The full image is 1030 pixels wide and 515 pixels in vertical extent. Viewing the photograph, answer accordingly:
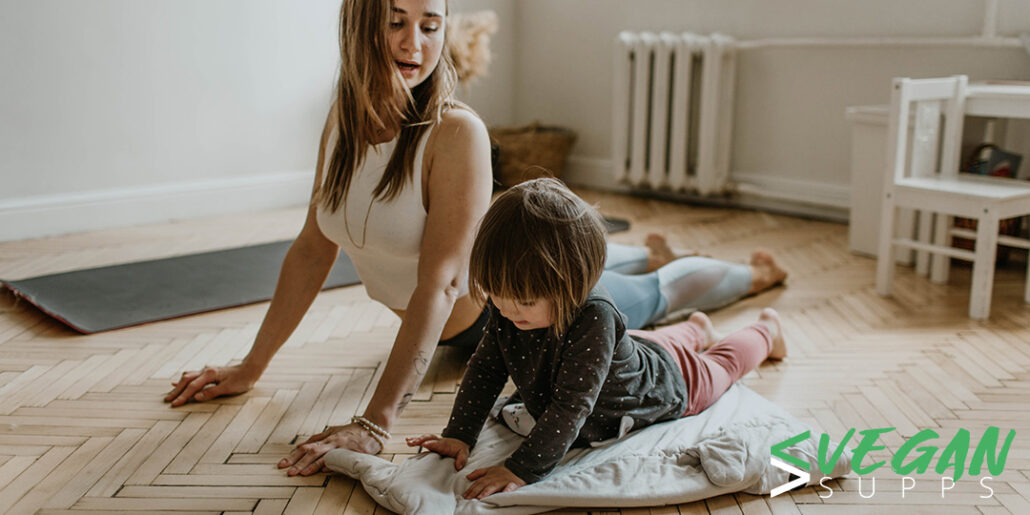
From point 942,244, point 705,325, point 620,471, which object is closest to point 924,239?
point 942,244

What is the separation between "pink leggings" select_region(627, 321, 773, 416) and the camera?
1.70 m

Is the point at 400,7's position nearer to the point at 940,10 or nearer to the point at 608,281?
the point at 608,281

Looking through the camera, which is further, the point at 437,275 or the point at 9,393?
the point at 9,393

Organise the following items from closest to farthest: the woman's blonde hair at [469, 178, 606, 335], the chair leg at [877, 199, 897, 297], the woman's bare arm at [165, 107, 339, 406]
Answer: the woman's blonde hair at [469, 178, 606, 335], the woman's bare arm at [165, 107, 339, 406], the chair leg at [877, 199, 897, 297]

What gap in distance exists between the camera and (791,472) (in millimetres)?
1488

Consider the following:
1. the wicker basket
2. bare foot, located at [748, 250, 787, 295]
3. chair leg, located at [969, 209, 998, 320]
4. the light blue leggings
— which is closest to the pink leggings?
the light blue leggings

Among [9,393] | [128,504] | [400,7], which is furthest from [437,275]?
[9,393]

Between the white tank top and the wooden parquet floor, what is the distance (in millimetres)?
302

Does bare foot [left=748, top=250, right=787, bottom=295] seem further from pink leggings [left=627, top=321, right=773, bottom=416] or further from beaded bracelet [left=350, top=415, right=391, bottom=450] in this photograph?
beaded bracelet [left=350, top=415, right=391, bottom=450]

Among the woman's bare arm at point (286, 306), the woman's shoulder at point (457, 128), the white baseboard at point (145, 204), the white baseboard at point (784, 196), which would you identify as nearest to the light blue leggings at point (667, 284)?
the woman's shoulder at point (457, 128)

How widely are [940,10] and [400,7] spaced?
247 cm

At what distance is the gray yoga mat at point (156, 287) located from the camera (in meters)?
2.43

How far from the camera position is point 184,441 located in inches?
65.7

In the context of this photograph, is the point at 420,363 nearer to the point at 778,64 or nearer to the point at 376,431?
the point at 376,431
